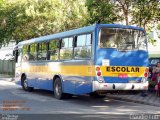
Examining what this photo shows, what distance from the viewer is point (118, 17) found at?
24.0m

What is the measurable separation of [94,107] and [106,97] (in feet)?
11.1

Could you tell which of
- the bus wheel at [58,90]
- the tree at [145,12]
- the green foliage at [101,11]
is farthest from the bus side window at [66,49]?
the tree at [145,12]

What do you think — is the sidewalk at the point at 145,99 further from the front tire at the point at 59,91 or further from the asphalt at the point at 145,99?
the front tire at the point at 59,91

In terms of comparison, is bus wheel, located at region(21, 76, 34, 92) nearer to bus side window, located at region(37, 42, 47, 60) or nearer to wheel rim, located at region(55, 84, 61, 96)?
bus side window, located at region(37, 42, 47, 60)

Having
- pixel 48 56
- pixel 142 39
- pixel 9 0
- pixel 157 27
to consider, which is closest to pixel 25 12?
pixel 9 0

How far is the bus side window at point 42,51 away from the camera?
1931 cm

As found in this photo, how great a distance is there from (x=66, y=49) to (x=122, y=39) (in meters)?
2.69

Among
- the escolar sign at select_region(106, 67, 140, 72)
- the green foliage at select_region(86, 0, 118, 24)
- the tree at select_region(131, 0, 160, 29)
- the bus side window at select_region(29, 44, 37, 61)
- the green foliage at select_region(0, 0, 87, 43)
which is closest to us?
the escolar sign at select_region(106, 67, 140, 72)

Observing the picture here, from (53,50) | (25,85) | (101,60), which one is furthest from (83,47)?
(25,85)

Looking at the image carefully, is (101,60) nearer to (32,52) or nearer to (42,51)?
(42,51)

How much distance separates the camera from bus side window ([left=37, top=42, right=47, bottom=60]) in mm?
19309

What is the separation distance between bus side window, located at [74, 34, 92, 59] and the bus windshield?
0.54m

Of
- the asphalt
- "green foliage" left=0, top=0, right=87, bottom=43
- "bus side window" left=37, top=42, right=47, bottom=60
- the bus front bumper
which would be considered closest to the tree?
the asphalt

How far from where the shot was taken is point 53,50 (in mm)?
18266
